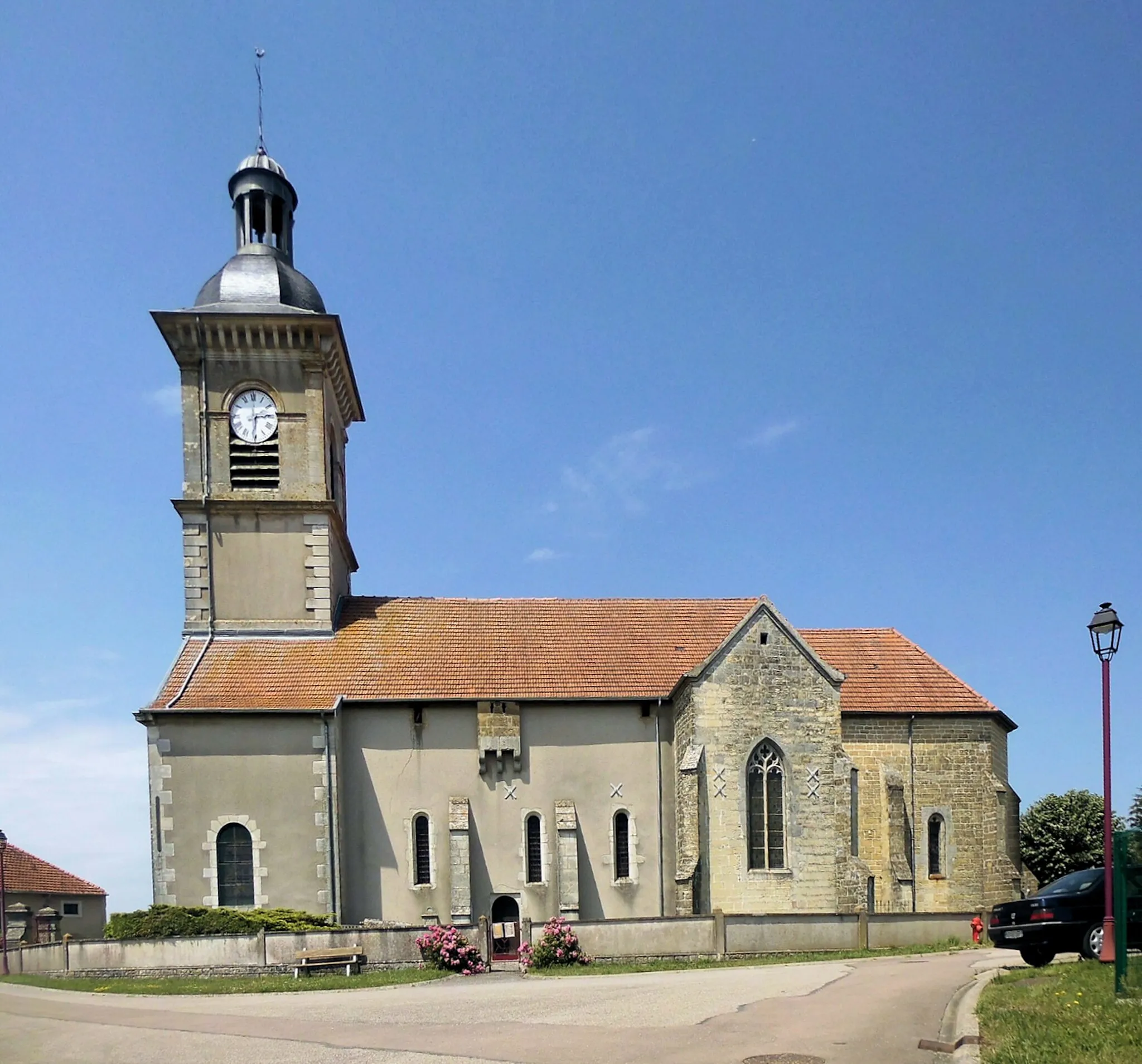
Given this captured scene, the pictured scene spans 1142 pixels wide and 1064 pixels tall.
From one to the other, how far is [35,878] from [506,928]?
3016 cm

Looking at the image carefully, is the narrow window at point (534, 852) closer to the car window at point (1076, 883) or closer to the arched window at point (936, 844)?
the arched window at point (936, 844)

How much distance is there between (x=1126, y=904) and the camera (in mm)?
12562

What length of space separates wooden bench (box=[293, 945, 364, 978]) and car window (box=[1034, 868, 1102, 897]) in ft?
43.9

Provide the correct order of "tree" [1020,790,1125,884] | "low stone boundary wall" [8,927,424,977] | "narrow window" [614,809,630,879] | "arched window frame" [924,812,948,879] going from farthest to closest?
1. "tree" [1020,790,1125,884]
2. "arched window frame" [924,812,948,879]
3. "narrow window" [614,809,630,879]
4. "low stone boundary wall" [8,927,424,977]

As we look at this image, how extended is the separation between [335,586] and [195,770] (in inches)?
264

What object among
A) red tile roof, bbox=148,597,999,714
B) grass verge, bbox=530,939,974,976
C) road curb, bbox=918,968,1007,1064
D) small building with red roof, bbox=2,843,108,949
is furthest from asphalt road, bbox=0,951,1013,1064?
small building with red roof, bbox=2,843,108,949

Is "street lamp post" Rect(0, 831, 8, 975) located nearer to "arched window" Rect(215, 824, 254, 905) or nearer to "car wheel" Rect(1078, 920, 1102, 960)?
"arched window" Rect(215, 824, 254, 905)

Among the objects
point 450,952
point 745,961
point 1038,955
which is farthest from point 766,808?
point 1038,955

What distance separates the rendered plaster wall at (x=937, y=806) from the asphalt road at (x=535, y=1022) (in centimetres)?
1043

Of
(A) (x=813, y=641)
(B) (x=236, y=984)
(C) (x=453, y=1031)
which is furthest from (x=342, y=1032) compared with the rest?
(A) (x=813, y=641)

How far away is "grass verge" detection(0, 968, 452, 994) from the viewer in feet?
62.2

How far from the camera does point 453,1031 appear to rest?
40.4 ft

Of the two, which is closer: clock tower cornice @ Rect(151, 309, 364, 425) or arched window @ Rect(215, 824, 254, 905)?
arched window @ Rect(215, 824, 254, 905)

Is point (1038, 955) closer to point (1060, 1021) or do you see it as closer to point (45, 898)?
point (1060, 1021)
